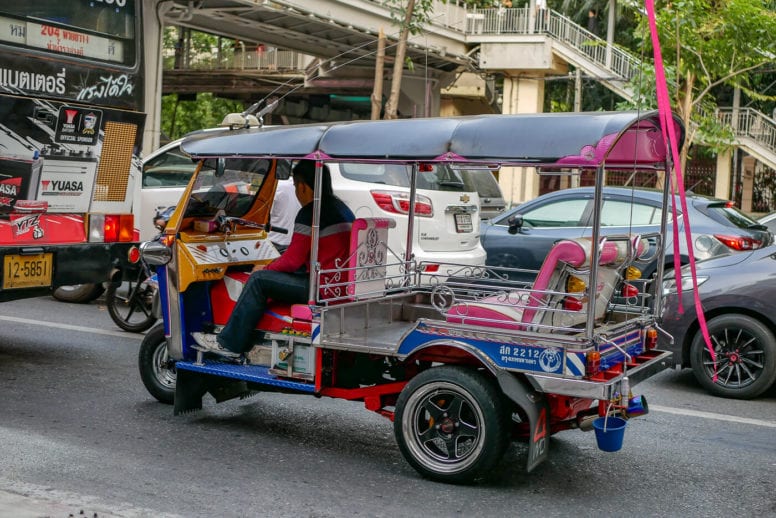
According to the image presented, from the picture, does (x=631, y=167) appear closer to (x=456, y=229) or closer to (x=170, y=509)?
(x=170, y=509)

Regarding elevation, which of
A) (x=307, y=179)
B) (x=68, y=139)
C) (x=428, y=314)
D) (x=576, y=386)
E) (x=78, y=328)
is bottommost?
(x=78, y=328)

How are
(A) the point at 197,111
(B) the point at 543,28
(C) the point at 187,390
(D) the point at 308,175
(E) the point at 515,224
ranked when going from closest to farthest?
(D) the point at 308,175, (C) the point at 187,390, (E) the point at 515,224, (B) the point at 543,28, (A) the point at 197,111

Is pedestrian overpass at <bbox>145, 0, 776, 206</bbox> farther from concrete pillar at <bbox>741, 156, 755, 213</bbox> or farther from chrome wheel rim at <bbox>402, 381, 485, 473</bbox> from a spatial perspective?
chrome wheel rim at <bbox>402, 381, 485, 473</bbox>

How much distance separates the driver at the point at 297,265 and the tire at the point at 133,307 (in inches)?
147

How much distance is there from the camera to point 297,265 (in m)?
6.27

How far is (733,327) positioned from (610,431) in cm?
321

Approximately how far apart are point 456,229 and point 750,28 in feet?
29.9

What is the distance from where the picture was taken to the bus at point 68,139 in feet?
26.3

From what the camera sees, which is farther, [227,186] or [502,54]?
[502,54]

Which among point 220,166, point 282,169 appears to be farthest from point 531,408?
point 282,169

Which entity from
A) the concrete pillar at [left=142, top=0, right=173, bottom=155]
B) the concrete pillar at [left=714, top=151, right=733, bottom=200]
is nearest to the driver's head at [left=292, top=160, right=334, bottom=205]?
the concrete pillar at [left=142, top=0, right=173, bottom=155]

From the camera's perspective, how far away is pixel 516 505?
523cm

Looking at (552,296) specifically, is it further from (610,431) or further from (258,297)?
(258,297)

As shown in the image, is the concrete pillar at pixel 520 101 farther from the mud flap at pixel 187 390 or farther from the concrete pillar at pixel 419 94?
the mud flap at pixel 187 390
